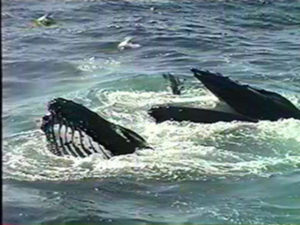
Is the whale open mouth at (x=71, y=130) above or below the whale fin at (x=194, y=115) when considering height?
above

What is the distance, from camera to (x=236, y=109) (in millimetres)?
12281

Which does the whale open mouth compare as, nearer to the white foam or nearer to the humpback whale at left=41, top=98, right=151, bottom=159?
the humpback whale at left=41, top=98, right=151, bottom=159

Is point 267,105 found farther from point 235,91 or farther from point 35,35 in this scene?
point 35,35

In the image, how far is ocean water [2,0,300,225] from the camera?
795 centimetres

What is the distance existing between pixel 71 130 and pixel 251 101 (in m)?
3.75

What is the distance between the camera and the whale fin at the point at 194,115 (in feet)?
39.1

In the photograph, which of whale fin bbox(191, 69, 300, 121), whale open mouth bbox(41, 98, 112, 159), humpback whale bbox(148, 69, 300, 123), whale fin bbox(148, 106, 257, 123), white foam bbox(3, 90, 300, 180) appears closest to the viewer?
white foam bbox(3, 90, 300, 180)

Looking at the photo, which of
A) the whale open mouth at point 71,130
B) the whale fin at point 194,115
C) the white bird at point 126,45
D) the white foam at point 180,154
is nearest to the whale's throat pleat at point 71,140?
the whale open mouth at point 71,130

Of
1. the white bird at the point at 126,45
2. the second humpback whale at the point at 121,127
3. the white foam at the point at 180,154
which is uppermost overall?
the second humpback whale at the point at 121,127

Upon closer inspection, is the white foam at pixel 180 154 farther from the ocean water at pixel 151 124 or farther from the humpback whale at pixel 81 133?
the humpback whale at pixel 81 133

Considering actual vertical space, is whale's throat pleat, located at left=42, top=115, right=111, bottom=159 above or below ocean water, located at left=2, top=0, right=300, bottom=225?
above

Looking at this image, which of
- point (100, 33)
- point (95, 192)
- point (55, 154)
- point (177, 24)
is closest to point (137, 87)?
point (55, 154)

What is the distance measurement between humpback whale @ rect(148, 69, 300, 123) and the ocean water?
0.75ft

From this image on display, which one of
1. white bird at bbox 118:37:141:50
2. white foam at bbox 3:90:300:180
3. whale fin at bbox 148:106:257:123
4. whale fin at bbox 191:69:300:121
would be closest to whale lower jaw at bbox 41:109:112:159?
white foam at bbox 3:90:300:180
